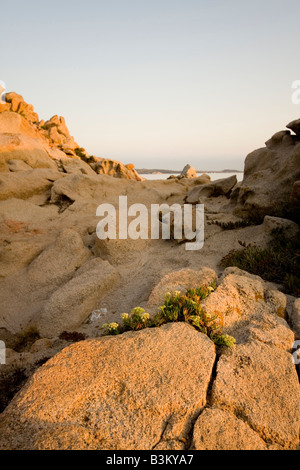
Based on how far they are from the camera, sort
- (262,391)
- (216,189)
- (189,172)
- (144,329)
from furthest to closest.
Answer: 1. (189,172)
2. (216,189)
3. (144,329)
4. (262,391)

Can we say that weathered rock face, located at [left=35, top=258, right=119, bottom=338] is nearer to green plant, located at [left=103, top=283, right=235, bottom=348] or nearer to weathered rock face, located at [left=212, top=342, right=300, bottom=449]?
green plant, located at [left=103, top=283, right=235, bottom=348]

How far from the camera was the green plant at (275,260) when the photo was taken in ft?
24.1

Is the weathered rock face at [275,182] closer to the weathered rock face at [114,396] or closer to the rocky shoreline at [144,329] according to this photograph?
the rocky shoreline at [144,329]

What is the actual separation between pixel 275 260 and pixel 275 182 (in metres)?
4.19

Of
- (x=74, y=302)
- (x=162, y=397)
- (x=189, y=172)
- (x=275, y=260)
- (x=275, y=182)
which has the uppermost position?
(x=189, y=172)

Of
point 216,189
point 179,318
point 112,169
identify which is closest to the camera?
point 179,318

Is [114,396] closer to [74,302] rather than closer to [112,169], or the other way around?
[74,302]

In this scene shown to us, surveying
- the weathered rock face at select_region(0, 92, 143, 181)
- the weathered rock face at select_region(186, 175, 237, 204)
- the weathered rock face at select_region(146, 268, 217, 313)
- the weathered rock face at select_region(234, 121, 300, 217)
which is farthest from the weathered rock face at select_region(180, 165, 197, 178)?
the weathered rock face at select_region(146, 268, 217, 313)

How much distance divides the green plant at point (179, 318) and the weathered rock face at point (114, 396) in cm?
45

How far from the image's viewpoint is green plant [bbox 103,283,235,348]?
16.6ft

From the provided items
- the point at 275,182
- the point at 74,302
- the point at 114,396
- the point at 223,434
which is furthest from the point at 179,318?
the point at 275,182

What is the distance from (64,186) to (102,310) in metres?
8.40

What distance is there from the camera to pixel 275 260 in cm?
809
